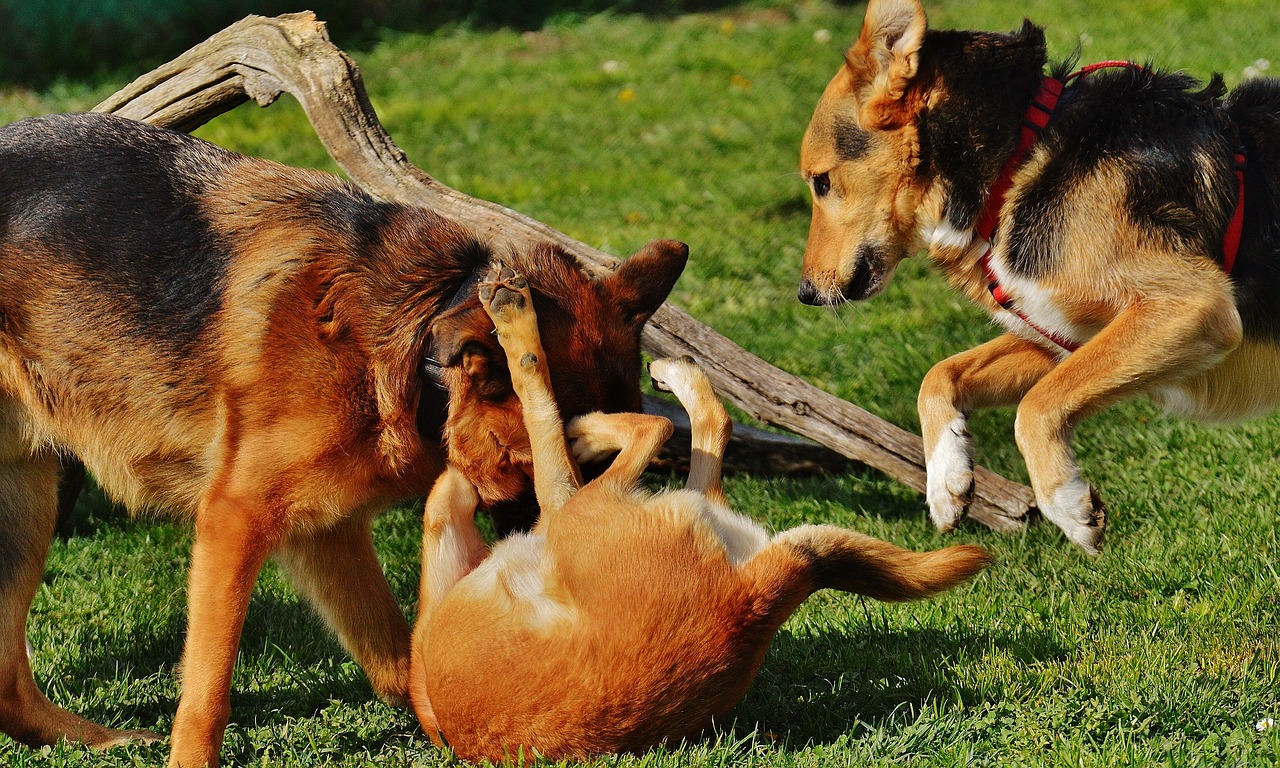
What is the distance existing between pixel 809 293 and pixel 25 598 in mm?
3208

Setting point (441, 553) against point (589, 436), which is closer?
point (589, 436)

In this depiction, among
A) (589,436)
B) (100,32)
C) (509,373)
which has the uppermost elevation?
(100,32)

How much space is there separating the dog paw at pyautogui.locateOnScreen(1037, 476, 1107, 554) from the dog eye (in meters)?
1.54

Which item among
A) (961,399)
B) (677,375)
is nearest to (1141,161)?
(961,399)

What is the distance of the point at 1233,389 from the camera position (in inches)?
185

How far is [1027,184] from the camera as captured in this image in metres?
4.52

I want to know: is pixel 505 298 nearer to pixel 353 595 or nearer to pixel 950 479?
pixel 353 595

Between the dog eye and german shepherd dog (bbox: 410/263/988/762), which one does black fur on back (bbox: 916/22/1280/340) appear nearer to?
the dog eye

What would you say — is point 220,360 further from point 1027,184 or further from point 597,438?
point 1027,184

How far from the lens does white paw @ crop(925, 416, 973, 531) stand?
14.3 feet

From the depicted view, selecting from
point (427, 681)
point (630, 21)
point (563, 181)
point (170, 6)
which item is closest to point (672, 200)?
point (563, 181)

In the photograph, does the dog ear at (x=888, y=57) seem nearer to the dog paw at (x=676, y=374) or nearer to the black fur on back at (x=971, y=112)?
the black fur on back at (x=971, y=112)

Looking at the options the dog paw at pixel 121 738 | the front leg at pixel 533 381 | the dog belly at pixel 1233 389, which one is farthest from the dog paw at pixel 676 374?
the dog paw at pixel 121 738

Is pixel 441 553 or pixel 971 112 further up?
pixel 971 112
